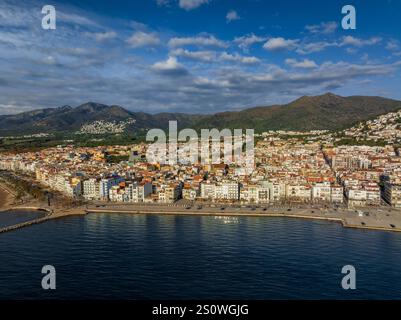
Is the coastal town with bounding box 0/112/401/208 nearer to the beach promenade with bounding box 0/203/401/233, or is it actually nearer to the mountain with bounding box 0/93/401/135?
the beach promenade with bounding box 0/203/401/233

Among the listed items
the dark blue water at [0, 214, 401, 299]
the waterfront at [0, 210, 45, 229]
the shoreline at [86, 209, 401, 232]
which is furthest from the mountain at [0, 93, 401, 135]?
the waterfront at [0, 210, 45, 229]

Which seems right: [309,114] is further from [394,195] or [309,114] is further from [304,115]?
[394,195]

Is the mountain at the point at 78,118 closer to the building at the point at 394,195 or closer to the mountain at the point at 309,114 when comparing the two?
the mountain at the point at 309,114

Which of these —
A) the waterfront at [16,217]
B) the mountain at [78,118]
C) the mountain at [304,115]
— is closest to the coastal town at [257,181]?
the waterfront at [16,217]

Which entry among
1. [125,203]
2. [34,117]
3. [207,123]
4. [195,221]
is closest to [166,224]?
[195,221]

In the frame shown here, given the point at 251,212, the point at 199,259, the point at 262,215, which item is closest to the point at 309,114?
the point at 251,212

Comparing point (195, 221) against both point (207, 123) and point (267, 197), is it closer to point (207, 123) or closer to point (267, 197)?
point (267, 197)

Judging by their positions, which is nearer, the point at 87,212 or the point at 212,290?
the point at 212,290
